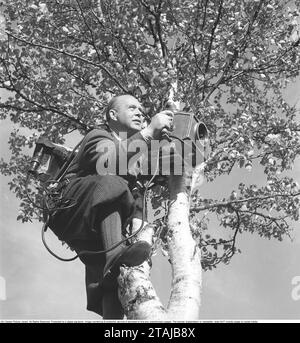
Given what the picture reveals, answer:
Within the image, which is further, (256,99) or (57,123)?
(256,99)

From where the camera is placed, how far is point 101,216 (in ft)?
21.4

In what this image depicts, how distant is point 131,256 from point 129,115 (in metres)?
2.29

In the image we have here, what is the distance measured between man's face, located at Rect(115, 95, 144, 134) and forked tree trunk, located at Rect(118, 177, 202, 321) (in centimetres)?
141

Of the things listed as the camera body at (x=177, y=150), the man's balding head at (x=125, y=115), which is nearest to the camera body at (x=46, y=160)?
the man's balding head at (x=125, y=115)

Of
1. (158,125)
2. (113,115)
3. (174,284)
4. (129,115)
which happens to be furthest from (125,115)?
(174,284)

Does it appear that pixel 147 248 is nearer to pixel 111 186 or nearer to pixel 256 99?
pixel 111 186

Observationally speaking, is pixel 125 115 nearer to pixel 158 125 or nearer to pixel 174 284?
pixel 158 125

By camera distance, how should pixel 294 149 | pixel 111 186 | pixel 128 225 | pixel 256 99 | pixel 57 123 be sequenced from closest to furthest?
pixel 111 186
pixel 128 225
pixel 294 149
pixel 57 123
pixel 256 99

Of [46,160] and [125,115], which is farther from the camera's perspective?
[125,115]

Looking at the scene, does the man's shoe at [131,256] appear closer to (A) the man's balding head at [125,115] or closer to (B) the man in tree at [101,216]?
(B) the man in tree at [101,216]

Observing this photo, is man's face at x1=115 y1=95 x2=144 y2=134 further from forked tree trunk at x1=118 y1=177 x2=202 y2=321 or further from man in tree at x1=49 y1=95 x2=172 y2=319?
forked tree trunk at x1=118 y1=177 x2=202 y2=321

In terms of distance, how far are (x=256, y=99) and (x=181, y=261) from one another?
8279 millimetres

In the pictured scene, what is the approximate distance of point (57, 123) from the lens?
473 inches
